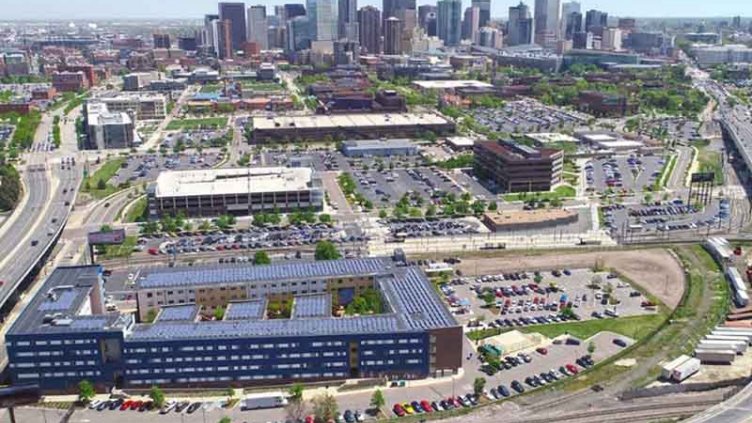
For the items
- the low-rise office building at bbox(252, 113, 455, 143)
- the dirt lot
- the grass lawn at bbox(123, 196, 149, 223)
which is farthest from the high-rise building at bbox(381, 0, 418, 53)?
the dirt lot

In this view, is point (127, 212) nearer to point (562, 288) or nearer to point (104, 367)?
point (104, 367)

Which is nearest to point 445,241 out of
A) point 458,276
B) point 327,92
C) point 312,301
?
point 458,276

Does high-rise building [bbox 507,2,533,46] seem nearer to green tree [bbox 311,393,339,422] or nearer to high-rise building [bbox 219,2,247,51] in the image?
high-rise building [bbox 219,2,247,51]

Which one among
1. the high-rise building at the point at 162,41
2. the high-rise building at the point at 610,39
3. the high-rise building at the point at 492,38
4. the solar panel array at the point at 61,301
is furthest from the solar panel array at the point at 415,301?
the high-rise building at the point at 492,38

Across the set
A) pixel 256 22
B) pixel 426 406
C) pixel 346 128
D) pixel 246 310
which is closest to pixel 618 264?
pixel 426 406

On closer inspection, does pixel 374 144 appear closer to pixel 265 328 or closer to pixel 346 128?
pixel 346 128
